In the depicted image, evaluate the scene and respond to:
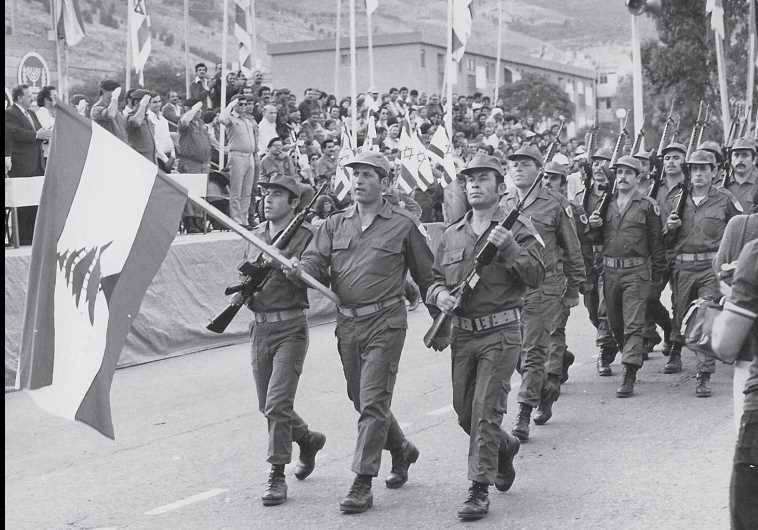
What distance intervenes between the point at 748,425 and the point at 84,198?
322cm

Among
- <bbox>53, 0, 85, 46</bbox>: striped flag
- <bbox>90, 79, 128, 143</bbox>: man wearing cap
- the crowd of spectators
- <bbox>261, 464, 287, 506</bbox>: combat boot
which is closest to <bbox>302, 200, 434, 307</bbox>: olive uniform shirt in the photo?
<bbox>261, 464, 287, 506</bbox>: combat boot

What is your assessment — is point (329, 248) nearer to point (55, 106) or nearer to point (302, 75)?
point (55, 106)

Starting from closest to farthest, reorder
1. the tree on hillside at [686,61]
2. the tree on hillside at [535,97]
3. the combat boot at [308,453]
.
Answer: the combat boot at [308,453] < the tree on hillside at [686,61] < the tree on hillside at [535,97]

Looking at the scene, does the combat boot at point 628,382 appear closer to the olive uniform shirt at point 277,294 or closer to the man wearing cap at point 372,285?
the man wearing cap at point 372,285

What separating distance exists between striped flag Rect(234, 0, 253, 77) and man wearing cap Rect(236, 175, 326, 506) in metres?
13.4

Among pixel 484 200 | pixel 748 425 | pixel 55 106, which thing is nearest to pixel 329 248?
pixel 484 200

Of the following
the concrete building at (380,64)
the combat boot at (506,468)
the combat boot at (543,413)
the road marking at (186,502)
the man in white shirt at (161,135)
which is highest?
the concrete building at (380,64)

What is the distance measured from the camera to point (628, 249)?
35.1 ft

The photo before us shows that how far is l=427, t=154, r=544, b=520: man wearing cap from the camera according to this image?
682cm

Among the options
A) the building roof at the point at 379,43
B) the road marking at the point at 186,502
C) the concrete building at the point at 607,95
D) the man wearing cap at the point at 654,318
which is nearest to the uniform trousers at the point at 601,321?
the man wearing cap at the point at 654,318

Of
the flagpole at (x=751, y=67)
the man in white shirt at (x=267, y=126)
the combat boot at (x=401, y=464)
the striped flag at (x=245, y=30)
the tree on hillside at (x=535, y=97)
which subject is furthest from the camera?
the tree on hillside at (x=535, y=97)

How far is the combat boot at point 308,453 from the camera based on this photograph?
7730 millimetres

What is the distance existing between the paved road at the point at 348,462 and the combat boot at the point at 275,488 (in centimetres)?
7

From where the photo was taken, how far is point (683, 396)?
10109 millimetres
